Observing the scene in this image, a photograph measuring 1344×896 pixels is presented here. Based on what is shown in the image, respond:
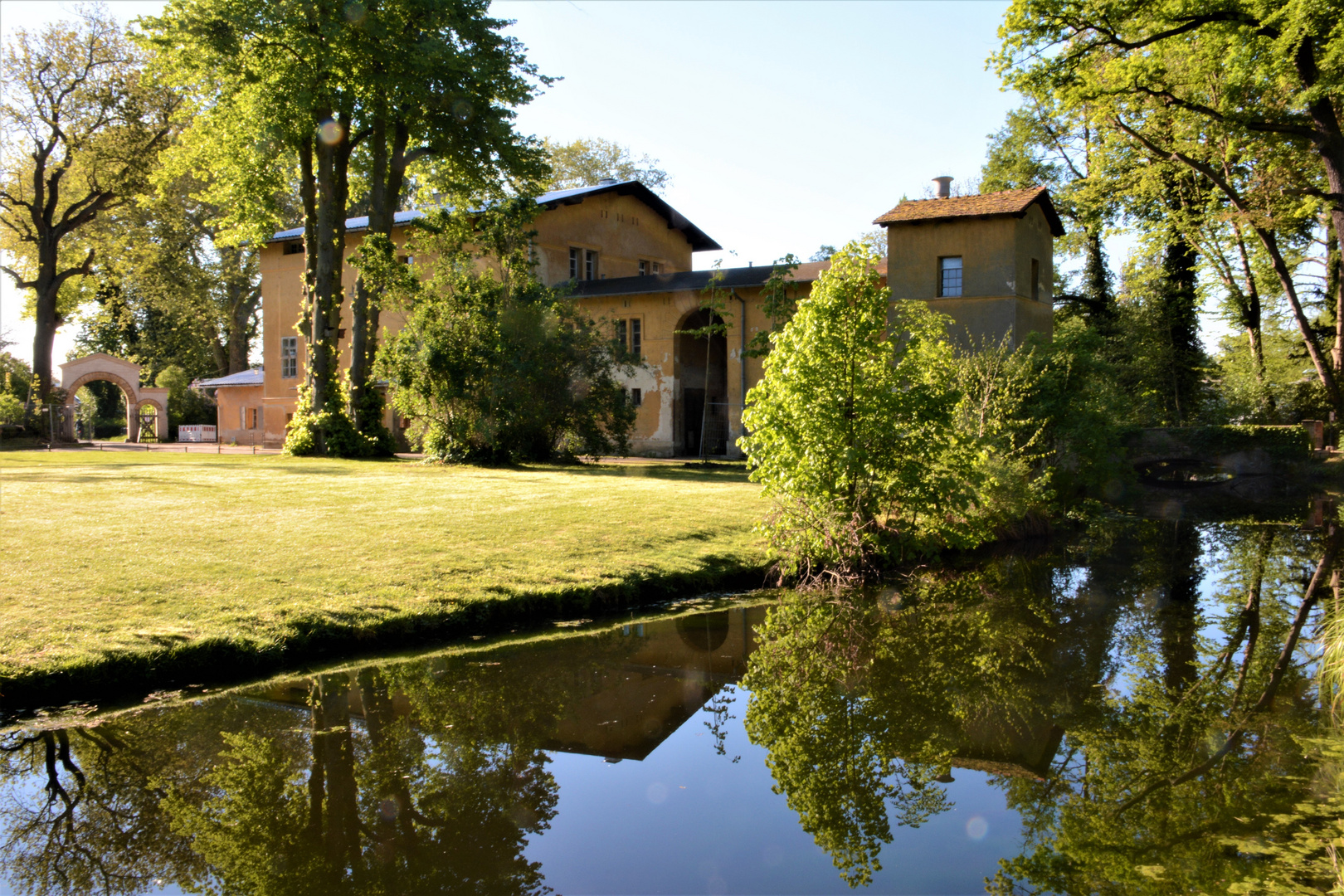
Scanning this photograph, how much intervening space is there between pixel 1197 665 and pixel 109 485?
53.1 ft

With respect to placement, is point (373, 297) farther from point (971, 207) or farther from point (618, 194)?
point (971, 207)

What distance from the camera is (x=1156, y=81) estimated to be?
72.8ft

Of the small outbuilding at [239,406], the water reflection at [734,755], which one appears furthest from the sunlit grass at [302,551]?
the small outbuilding at [239,406]

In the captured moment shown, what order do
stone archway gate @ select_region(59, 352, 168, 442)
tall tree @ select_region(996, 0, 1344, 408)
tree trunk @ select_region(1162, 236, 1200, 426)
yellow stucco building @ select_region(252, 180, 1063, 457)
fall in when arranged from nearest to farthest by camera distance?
tall tree @ select_region(996, 0, 1344, 408) → yellow stucco building @ select_region(252, 180, 1063, 457) → tree trunk @ select_region(1162, 236, 1200, 426) → stone archway gate @ select_region(59, 352, 168, 442)

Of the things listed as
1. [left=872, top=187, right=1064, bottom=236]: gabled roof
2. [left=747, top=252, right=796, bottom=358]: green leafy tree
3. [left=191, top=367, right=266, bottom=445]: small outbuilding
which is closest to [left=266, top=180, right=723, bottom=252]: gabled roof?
[left=191, top=367, right=266, bottom=445]: small outbuilding

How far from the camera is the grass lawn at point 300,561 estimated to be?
7219 mm

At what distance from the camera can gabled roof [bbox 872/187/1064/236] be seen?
1029 inches

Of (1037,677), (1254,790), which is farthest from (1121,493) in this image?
(1254,790)

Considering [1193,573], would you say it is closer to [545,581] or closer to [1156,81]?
[545,581]

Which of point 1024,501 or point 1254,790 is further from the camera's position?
point 1024,501

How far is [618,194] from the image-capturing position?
36719 mm

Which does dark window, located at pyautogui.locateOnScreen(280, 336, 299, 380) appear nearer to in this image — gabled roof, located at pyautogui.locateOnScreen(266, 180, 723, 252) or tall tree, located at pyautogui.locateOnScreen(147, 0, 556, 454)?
gabled roof, located at pyautogui.locateOnScreen(266, 180, 723, 252)

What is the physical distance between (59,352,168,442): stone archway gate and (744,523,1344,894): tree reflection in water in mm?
36352

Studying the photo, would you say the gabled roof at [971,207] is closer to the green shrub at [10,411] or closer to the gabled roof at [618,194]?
the gabled roof at [618,194]
